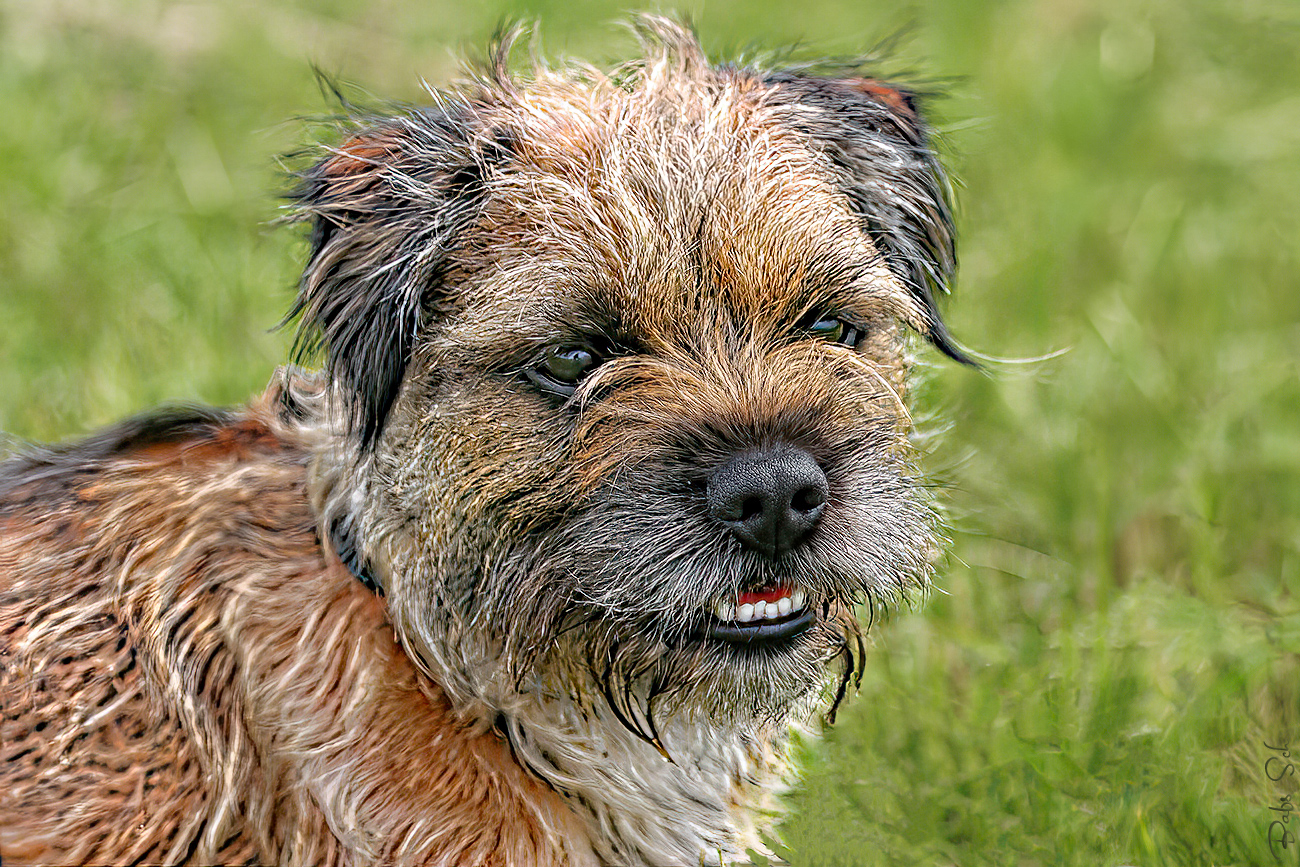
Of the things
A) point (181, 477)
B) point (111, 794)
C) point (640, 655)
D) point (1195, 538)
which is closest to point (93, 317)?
point (181, 477)

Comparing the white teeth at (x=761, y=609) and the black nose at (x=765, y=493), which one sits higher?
the black nose at (x=765, y=493)

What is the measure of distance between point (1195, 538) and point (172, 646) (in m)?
3.50

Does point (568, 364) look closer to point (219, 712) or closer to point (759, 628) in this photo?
point (759, 628)

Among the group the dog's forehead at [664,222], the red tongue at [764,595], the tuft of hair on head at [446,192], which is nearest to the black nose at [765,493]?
the red tongue at [764,595]

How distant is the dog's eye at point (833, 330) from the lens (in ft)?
10.5

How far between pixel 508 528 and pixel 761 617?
58cm

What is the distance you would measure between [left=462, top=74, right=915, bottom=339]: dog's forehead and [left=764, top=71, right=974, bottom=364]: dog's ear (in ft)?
0.44

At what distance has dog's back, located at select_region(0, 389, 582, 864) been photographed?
307 cm

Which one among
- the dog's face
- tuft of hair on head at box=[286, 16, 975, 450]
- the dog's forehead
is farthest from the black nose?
tuft of hair on head at box=[286, 16, 975, 450]

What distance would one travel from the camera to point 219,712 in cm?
320

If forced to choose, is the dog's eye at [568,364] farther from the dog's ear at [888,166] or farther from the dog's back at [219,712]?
the dog's ear at [888,166]

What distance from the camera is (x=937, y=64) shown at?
7.94 metres
